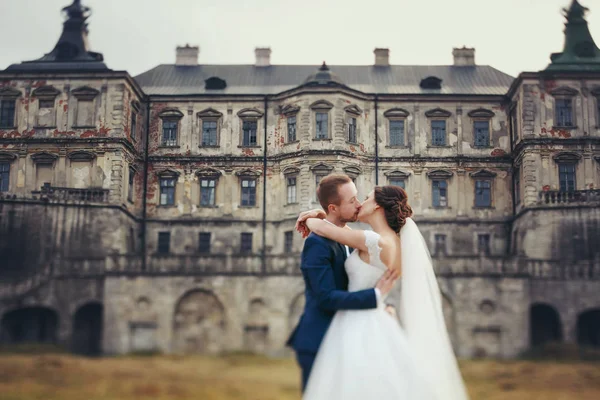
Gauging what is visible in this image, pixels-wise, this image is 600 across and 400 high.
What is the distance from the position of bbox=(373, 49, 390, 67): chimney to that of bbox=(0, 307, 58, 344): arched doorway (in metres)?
22.3

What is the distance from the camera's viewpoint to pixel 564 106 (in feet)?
111

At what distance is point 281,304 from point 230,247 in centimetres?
832

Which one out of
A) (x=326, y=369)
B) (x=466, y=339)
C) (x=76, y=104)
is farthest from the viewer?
(x=76, y=104)

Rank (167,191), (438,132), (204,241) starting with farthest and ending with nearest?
(438,132) < (167,191) < (204,241)

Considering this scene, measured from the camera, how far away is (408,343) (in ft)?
19.1

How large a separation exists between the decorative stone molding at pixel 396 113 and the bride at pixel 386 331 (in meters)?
30.7

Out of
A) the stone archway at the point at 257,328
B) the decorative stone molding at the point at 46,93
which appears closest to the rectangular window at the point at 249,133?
the decorative stone molding at the point at 46,93

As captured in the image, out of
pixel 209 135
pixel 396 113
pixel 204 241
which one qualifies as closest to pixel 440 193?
pixel 396 113

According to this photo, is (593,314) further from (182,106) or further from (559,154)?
(182,106)

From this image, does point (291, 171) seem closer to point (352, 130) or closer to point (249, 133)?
point (249, 133)

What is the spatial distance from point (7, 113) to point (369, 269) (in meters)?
32.1

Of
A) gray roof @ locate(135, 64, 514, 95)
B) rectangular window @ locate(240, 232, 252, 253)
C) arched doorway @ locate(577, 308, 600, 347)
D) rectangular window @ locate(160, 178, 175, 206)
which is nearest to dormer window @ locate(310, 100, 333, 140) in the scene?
gray roof @ locate(135, 64, 514, 95)

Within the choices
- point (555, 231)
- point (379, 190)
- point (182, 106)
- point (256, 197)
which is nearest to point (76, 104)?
point (182, 106)

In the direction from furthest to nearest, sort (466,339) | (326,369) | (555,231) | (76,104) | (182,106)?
(182,106)
(76,104)
(555,231)
(466,339)
(326,369)
